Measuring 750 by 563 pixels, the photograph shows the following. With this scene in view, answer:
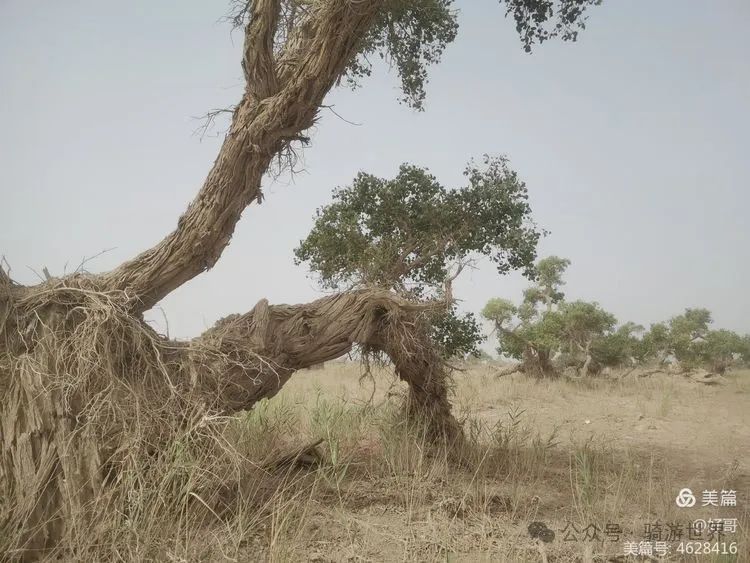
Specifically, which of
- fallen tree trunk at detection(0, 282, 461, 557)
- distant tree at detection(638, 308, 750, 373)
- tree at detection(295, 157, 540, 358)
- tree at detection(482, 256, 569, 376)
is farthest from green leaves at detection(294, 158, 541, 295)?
distant tree at detection(638, 308, 750, 373)

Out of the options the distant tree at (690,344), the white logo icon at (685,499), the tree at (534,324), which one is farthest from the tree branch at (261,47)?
the distant tree at (690,344)

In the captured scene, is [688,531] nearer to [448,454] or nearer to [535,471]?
[535,471]

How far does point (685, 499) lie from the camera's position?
5.02 m

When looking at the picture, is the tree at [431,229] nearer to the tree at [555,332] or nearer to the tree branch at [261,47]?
the tree branch at [261,47]

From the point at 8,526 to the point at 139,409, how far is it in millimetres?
1023

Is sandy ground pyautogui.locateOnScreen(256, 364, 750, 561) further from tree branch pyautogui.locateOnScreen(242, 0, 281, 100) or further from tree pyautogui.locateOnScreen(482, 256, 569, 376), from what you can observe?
tree pyautogui.locateOnScreen(482, 256, 569, 376)

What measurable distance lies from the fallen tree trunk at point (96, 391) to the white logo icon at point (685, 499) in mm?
3443

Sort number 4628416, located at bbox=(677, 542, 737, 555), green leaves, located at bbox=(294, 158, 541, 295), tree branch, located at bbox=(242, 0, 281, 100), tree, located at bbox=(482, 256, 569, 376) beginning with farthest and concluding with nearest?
1. tree, located at bbox=(482, 256, 569, 376)
2. green leaves, located at bbox=(294, 158, 541, 295)
3. tree branch, located at bbox=(242, 0, 281, 100)
4. number 4628416, located at bbox=(677, 542, 737, 555)

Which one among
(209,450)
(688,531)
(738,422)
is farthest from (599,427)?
(209,450)

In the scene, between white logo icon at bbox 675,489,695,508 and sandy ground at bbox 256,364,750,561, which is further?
white logo icon at bbox 675,489,695,508

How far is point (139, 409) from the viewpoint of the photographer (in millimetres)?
4254

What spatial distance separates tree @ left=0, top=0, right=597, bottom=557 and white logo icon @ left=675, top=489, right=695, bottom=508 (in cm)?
239

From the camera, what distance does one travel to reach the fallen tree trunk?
387cm

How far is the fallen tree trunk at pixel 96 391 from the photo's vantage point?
152 inches
